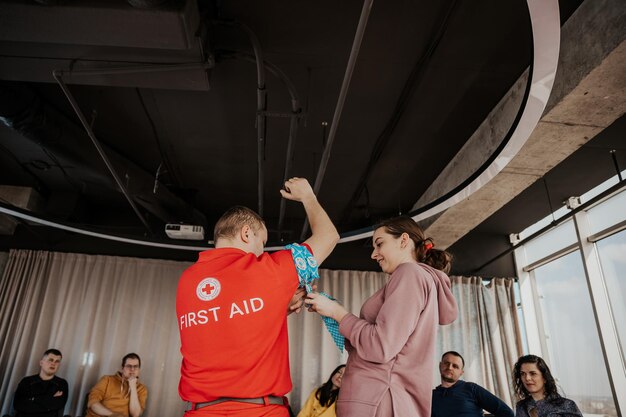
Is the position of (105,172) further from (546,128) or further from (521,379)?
(521,379)

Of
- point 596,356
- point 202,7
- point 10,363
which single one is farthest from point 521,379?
point 10,363

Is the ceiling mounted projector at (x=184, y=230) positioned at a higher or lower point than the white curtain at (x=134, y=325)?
higher

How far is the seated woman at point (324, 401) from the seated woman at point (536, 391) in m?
1.79

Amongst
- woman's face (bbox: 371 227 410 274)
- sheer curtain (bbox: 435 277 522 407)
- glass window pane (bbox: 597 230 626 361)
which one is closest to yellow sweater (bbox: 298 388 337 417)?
sheer curtain (bbox: 435 277 522 407)

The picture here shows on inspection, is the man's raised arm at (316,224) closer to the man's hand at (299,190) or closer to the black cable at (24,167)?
the man's hand at (299,190)

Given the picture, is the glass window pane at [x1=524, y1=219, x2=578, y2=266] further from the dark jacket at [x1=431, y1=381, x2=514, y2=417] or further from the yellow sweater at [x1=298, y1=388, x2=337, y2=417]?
the yellow sweater at [x1=298, y1=388, x2=337, y2=417]

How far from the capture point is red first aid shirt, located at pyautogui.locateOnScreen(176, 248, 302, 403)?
1.10m

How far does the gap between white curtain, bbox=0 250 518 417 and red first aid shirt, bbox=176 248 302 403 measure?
4.76m

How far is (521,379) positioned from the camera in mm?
3539

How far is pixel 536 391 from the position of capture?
3416 millimetres

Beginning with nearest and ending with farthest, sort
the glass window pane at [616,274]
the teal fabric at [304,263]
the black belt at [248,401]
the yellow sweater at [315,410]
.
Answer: the black belt at [248,401], the teal fabric at [304,263], the yellow sweater at [315,410], the glass window pane at [616,274]

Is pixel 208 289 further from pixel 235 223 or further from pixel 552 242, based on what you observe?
pixel 552 242

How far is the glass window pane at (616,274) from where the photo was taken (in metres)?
4.54

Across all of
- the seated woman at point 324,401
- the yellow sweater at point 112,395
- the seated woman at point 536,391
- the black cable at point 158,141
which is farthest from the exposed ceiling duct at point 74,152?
the seated woman at point 536,391
